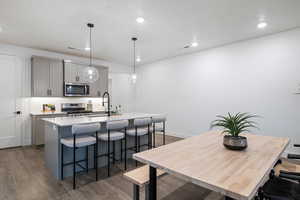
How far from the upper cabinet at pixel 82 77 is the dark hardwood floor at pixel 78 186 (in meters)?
2.68

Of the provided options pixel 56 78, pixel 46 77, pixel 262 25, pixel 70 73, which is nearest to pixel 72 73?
pixel 70 73

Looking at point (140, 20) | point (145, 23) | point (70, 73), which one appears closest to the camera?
point (140, 20)

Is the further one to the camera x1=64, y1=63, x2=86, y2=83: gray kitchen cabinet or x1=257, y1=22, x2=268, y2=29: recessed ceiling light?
x1=64, y1=63, x2=86, y2=83: gray kitchen cabinet

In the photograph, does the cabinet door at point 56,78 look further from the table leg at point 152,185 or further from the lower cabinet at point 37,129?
the table leg at point 152,185

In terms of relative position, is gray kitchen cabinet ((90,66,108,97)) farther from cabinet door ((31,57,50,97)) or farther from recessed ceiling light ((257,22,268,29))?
recessed ceiling light ((257,22,268,29))

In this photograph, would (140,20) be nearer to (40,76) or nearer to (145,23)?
(145,23)

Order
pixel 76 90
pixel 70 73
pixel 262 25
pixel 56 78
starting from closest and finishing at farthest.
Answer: pixel 262 25
pixel 56 78
pixel 70 73
pixel 76 90

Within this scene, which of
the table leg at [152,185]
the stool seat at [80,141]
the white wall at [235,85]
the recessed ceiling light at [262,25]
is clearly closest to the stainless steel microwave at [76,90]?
the white wall at [235,85]

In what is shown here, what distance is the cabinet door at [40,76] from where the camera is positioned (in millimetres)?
4514

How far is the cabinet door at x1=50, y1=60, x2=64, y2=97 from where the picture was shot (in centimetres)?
480

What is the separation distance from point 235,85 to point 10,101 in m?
6.27

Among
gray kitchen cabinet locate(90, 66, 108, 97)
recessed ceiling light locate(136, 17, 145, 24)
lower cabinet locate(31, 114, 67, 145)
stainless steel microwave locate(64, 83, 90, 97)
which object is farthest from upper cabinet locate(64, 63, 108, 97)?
recessed ceiling light locate(136, 17, 145, 24)

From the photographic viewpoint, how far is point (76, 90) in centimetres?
529

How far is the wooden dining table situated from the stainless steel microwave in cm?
442
